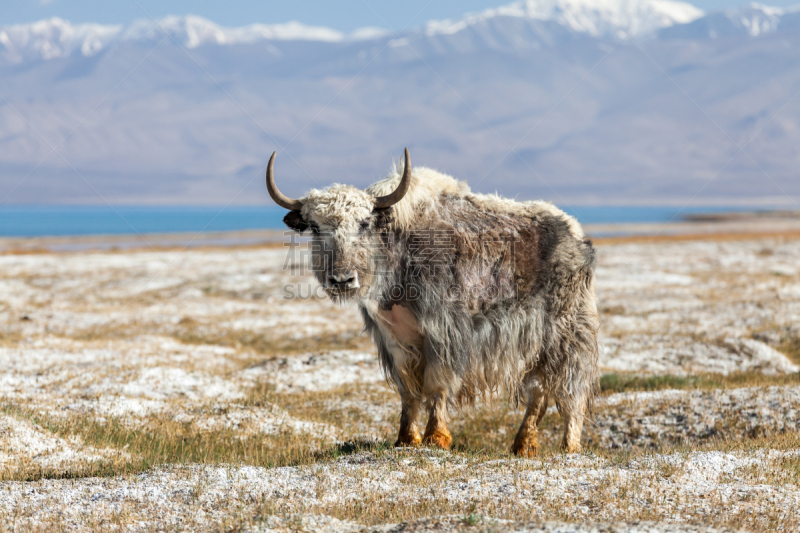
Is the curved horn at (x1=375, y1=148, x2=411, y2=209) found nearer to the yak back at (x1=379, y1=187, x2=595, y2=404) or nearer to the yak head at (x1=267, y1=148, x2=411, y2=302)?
the yak head at (x1=267, y1=148, x2=411, y2=302)

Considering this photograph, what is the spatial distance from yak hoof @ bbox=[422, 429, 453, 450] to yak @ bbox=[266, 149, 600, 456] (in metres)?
0.01

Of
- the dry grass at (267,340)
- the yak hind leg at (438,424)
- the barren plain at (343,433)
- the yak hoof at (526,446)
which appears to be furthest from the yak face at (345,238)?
the dry grass at (267,340)

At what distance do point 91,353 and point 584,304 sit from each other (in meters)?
11.3

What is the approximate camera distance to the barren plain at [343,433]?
5.64m

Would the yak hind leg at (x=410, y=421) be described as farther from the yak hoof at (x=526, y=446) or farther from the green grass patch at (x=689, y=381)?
the green grass patch at (x=689, y=381)

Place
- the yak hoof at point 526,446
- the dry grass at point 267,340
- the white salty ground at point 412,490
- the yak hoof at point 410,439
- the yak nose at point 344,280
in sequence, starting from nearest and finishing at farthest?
1. the white salty ground at point 412,490
2. the yak nose at point 344,280
3. the yak hoof at point 410,439
4. the yak hoof at point 526,446
5. the dry grass at point 267,340

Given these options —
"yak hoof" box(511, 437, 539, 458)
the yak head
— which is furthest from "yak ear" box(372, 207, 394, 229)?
"yak hoof" box(511, 437, 539, 458)

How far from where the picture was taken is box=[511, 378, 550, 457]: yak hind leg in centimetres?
854

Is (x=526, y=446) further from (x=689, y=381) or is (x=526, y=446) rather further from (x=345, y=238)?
(x=689, y=381)

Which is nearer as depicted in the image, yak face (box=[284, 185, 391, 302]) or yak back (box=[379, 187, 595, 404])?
yak face (box=[284, 185, 391, 302])

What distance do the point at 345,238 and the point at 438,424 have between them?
8.99 feet

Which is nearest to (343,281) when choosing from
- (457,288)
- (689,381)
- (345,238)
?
(345,238)

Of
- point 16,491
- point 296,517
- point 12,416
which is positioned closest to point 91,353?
point 12,416

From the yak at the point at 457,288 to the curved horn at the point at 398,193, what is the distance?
0.01m
